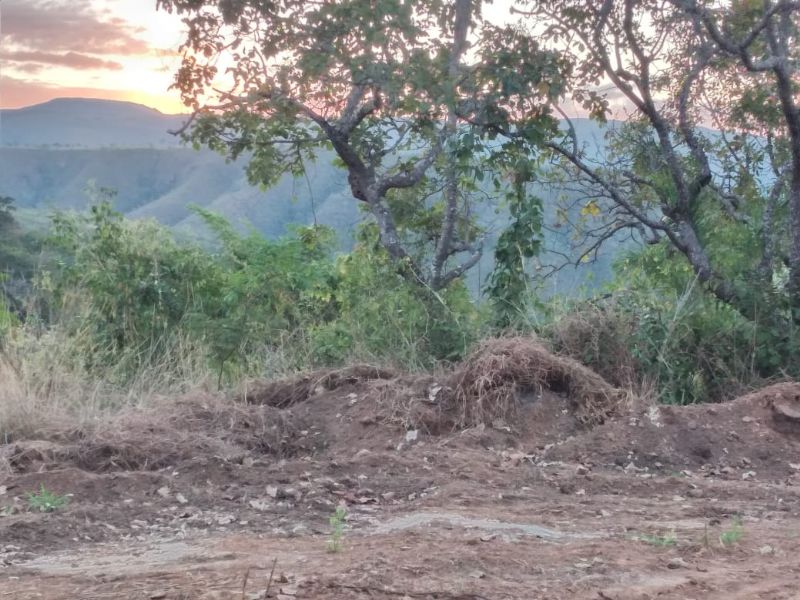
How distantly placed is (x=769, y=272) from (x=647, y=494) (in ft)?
13.4

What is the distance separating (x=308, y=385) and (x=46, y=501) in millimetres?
2889

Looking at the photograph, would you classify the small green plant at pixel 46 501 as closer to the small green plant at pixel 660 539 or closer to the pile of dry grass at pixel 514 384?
the pile of dry grass at pixel 514 384

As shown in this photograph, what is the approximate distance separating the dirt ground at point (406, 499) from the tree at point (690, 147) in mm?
2632

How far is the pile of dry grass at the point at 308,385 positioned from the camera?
7660 mm

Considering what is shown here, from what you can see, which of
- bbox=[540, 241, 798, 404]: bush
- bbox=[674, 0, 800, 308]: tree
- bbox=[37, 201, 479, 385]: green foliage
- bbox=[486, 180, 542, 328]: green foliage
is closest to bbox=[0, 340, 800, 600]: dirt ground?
bbox=[540, 241, 798, 404]: bush

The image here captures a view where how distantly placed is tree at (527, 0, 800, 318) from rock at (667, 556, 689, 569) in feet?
15.8

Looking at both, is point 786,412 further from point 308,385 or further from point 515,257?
point 308,385

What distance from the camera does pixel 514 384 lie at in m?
7.04

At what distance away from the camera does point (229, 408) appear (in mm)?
7129

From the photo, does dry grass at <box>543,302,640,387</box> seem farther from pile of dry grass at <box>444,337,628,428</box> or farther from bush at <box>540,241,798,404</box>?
pile of dry grass at <box>444,337,628,428</box>

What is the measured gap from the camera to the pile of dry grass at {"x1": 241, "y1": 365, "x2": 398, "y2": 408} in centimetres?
766

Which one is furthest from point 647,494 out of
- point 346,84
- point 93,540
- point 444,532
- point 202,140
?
point 202,140

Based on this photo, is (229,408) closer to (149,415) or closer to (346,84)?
(149,415)

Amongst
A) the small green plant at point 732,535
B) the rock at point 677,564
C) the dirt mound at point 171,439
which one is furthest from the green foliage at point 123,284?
the rock at point 677,564
